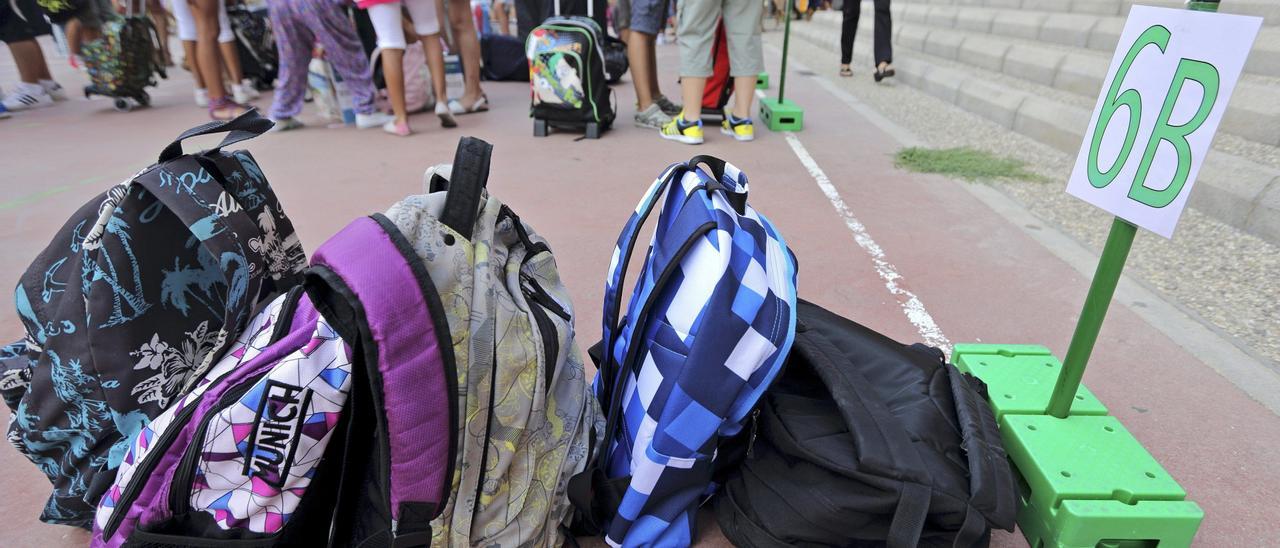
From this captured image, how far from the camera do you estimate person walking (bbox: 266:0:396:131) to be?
14.7ft

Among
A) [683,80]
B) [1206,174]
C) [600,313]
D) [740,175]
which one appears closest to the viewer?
[740,175]

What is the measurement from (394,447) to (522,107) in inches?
203

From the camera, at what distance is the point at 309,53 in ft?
16.1

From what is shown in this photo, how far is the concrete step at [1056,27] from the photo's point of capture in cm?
381

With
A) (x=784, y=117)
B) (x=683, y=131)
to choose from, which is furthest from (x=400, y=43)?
(x=784, y=117)

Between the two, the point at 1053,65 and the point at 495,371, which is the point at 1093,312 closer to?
the point at 495,371

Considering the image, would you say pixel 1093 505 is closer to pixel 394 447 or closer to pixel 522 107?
pixel 394 447

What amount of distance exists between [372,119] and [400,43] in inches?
36.1

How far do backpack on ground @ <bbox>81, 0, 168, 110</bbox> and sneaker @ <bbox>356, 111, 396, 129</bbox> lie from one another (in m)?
2.13

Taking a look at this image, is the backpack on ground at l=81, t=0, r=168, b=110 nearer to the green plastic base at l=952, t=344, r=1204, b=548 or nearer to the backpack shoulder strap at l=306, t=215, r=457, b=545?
the backpack shoulder strap at l=306, t=215, r=457, b=545

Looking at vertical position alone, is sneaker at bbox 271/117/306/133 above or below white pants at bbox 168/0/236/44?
below

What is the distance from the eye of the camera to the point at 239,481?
4.02 feet

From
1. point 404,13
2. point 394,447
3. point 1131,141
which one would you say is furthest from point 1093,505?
point 404,13

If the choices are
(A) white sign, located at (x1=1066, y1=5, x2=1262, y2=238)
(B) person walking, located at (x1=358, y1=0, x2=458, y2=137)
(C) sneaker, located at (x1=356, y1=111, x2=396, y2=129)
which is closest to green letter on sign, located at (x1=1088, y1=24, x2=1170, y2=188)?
(A) white sign, located at (x1=1066, y1=5, x2=1262, y2=238)
